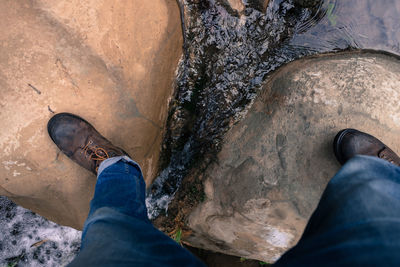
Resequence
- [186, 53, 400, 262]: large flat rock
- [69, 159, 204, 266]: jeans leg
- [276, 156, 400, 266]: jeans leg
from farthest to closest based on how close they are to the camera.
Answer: [186, 53, 400, 262]: large flat rock
[69, 159, 204, 266]: jeans leg
[276, 156, 400, 266]: jeans leg

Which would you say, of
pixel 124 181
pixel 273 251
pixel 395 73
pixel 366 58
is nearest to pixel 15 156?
pixel 124 181

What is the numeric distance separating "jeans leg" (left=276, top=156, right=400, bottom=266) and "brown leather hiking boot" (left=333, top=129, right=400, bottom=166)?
1.17ft

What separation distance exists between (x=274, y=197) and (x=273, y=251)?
22.5 inches

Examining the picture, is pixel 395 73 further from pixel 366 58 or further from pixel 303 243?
pixel 303 243

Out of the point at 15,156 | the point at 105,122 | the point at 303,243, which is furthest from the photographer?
the point at 105,122

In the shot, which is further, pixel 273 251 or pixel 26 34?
pixel 273 251

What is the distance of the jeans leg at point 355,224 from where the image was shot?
0.79 m

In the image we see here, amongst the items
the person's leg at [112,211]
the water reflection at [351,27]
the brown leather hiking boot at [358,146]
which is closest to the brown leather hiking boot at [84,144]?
the person's leg at [112,211]

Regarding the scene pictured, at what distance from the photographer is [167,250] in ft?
3.57

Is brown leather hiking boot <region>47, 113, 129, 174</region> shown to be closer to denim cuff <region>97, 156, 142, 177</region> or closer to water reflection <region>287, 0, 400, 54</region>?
denim cuff <region>97, 156, 142, 177</region>

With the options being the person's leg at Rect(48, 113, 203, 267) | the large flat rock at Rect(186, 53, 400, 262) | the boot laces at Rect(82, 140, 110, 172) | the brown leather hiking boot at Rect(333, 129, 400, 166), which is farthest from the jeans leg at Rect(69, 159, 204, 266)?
the brown leather hiking boot at Rect(333, 129, 400, 166)

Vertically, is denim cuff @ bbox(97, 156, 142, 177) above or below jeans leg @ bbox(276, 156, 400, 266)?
below

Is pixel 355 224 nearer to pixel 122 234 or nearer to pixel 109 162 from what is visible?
pixel 122 234

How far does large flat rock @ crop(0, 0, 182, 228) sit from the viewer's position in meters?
1.57
